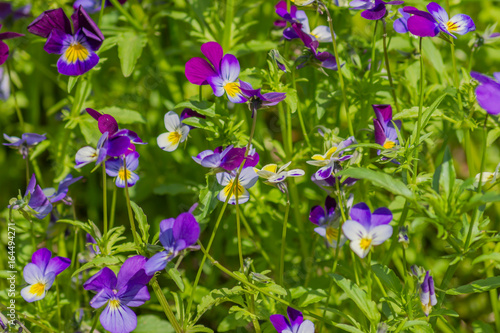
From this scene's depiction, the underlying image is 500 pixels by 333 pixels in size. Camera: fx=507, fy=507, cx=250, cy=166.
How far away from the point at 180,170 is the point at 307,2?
44.9 inches

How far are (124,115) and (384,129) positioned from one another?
3.11 ft

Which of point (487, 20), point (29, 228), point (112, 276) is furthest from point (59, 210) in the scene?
point (487, 20)

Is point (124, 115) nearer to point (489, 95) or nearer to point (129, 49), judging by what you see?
point (129, 49)

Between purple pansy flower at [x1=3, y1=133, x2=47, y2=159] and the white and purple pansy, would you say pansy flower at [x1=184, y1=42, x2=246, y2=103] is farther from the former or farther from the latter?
purple pansy flower at [x1=3, y1=133, x2=47, y2=159]

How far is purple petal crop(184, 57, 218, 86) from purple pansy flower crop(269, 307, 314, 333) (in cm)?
67

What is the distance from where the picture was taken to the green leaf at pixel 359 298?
1261mm

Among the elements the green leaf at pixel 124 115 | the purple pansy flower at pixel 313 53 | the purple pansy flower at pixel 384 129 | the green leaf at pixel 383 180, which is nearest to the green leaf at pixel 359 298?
the green leaf at pixel 383 180

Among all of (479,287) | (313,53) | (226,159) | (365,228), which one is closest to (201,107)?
(226,159)

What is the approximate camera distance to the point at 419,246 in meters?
2.10

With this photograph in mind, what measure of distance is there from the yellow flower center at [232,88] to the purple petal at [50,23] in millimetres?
579

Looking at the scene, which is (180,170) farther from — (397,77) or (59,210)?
(397,77)

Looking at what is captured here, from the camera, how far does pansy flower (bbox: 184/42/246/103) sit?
1.40 m

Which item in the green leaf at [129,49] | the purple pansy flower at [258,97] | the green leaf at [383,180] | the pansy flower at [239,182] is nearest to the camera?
the green leaf at [383,180]

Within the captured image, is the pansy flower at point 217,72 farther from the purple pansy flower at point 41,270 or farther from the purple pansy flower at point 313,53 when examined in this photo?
the purple pansy flower at point 41,270
